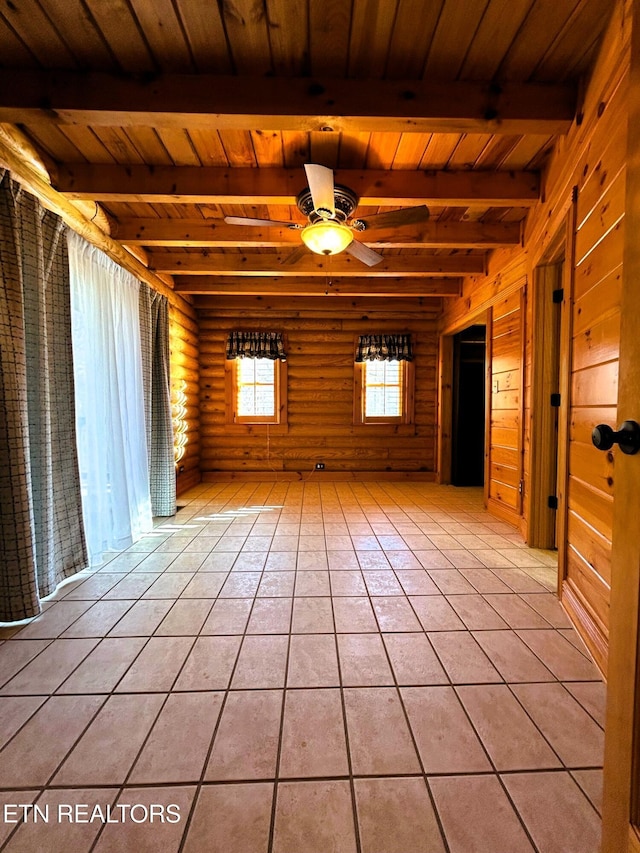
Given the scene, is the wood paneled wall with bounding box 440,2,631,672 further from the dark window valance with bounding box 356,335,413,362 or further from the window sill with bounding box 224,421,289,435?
the window sill with bounding box 224,421,289,435

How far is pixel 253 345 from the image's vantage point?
5.49 metres

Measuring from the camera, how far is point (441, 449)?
18.1ft

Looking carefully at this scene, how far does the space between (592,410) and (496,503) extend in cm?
229

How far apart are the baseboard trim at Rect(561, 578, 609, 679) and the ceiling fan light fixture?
2401mm

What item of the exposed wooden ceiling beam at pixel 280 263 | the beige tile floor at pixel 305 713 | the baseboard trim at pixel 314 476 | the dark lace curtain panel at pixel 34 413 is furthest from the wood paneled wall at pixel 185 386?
the beige tile floor at pixel 305 713

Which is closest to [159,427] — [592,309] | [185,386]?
[185,386]

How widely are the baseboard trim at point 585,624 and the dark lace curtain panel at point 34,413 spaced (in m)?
2.65

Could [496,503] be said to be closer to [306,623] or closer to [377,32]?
[306,623]

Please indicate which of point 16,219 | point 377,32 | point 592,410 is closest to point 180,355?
point 16,219

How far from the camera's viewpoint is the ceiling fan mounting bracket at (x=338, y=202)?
7.68 ft

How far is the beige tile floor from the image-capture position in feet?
3.22

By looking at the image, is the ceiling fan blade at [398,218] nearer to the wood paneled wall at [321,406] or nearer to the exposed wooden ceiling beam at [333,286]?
the exposed wooden ceiling beam at [333,286]

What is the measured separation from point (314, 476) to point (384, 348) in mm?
2202

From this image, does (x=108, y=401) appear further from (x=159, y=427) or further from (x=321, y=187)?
(x=321, y=187)
